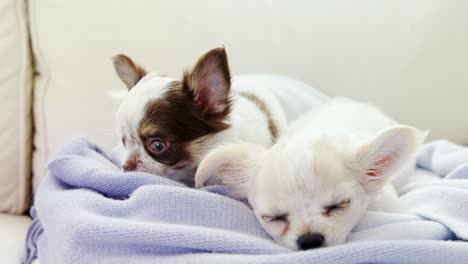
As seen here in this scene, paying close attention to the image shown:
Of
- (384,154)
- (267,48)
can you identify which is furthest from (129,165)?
(267,48)

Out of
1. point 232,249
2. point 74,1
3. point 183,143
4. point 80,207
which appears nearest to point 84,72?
point 74,1

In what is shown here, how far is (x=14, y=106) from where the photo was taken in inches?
59.9

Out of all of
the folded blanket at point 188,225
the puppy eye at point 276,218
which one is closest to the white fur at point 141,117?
the folded blanket at point 188,225

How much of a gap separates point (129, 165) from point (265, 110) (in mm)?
496

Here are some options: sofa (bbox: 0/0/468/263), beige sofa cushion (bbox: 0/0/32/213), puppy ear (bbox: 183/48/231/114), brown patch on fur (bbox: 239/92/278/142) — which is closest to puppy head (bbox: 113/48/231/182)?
puppy ear (bbox: 183/48/231/114)

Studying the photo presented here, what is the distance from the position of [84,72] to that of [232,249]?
961 mm

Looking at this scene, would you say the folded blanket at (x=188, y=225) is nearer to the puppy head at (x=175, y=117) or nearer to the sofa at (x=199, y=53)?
the puppy head at (x=175, y=117)

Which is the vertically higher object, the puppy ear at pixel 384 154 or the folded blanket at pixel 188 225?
the puppy ear at pixel 384 154

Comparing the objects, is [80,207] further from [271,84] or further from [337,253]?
[271,84]

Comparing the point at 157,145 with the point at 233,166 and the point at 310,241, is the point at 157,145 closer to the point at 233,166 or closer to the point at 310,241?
the point at 233,166

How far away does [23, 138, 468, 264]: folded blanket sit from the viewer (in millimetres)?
Answer: 783

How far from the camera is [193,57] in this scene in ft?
5.36

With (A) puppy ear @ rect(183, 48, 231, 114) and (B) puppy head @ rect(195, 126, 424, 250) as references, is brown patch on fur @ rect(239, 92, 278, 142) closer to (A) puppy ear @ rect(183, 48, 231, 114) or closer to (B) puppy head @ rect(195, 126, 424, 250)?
(A) puppy ear @ rect(183, 48, 231, 114)

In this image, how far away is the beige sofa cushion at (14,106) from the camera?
59.0 inches
